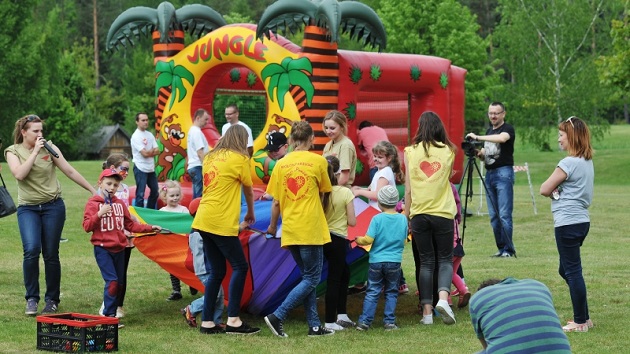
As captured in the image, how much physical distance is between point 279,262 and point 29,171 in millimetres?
2250

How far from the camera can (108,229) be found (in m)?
8.23

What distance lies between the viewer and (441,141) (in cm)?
830

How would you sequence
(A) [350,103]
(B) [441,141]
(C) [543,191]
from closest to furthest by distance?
(C) [543,191] < (B) [441,141] < (A) [350,103]

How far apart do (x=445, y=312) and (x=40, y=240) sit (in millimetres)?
3461

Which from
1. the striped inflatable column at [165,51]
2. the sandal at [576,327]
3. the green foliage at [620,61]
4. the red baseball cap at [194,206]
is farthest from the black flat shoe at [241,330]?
the green foliage at [620,61]

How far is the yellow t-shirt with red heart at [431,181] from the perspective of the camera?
817cm

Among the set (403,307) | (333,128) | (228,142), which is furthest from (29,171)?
(403,307)

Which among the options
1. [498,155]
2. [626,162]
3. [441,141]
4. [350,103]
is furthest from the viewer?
[626,162]

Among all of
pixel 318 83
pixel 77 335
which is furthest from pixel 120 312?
pixel 318 83

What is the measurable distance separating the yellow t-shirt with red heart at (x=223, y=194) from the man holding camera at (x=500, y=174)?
4.58 meters

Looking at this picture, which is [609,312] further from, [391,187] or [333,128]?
[333,128]

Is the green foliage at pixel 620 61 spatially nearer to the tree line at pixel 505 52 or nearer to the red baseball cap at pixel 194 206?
the tree line at pixel 505 52

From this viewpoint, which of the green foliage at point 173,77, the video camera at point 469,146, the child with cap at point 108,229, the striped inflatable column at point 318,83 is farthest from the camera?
the green foliage at point 173,77

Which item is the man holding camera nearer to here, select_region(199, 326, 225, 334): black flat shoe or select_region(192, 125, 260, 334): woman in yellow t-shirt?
select_region(192, 125, 260, 334): woman in yellow t-shirt
